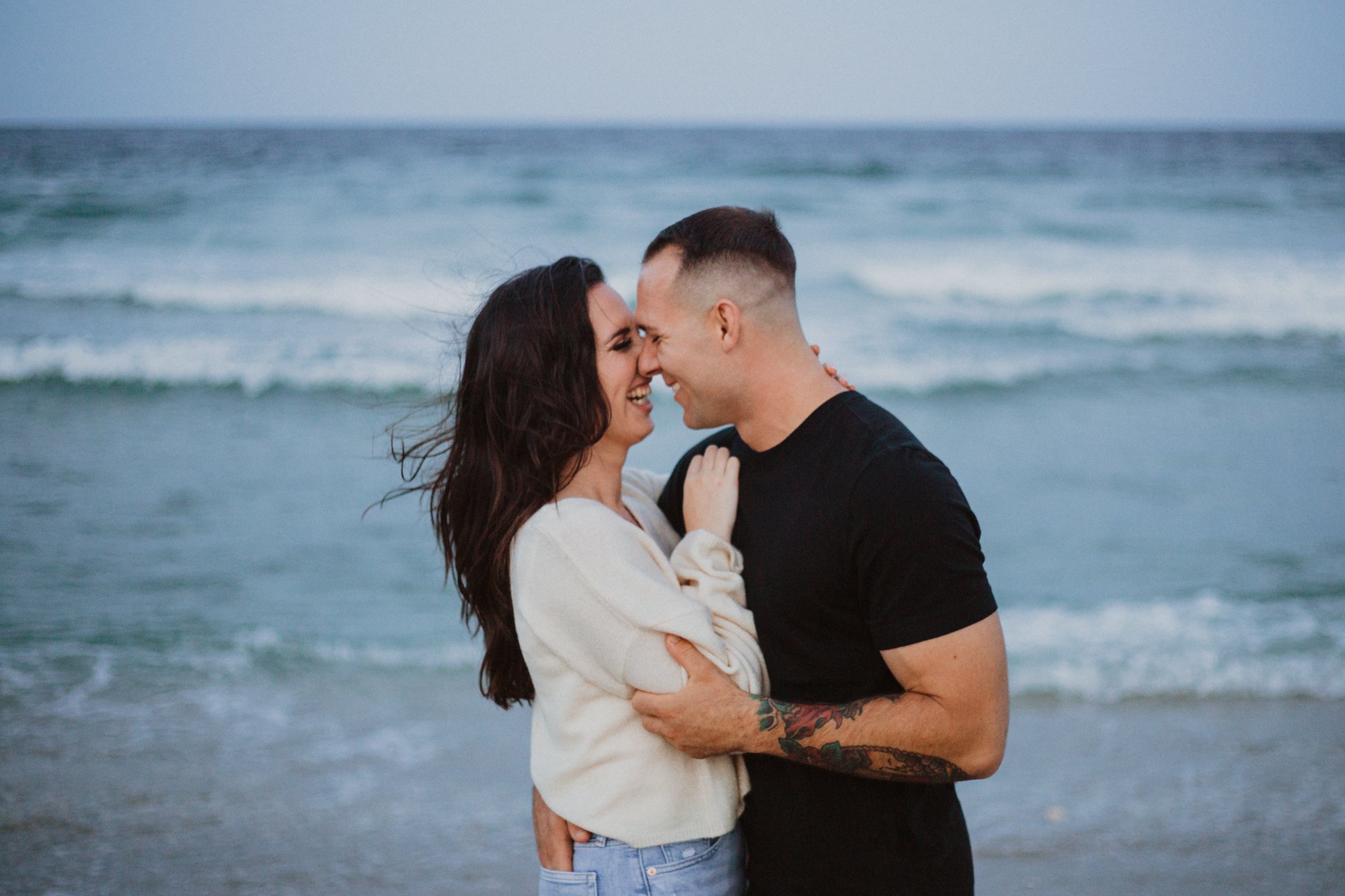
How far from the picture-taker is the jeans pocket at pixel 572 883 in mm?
2271

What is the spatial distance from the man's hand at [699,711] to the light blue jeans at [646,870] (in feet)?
0.86

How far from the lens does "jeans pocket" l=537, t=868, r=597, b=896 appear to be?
2.27 metres

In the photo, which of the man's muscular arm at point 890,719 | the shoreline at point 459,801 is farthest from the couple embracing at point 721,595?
the shoreline at point 459,801

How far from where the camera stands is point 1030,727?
4.88 metres

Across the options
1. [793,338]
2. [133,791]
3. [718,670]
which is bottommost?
[133,791]

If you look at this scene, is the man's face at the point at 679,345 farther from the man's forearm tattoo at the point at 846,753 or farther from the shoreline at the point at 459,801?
the shoreline at the point at 459,801

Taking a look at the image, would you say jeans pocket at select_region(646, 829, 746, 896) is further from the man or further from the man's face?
the man's face

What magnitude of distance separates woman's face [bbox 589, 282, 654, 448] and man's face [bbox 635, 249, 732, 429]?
5 cm

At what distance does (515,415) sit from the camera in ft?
7.81

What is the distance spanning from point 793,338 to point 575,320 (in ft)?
1.77

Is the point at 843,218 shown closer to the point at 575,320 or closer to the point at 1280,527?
the point at 1280,527

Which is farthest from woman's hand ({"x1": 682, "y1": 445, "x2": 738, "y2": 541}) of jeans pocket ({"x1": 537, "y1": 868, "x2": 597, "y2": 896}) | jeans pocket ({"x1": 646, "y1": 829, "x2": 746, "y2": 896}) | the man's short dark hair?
jeans pocket ({"x1": 537, "y1": 868, "x2": 597, "y2": 896})

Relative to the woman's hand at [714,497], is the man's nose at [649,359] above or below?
above

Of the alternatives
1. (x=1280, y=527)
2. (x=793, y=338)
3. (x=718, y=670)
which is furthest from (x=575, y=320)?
(x=1280, y=527)
